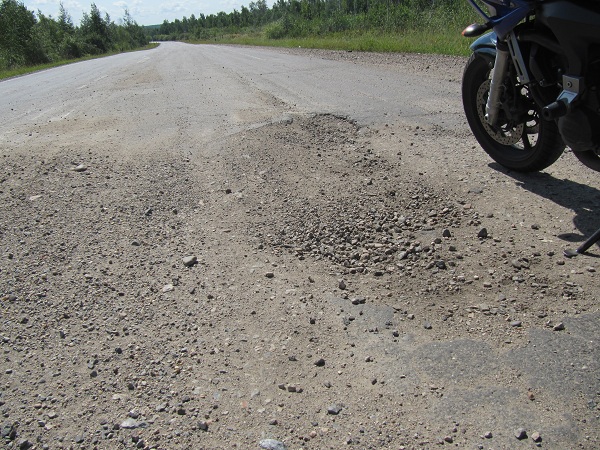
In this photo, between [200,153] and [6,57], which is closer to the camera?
[200,153]

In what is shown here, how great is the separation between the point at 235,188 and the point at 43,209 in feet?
5.01

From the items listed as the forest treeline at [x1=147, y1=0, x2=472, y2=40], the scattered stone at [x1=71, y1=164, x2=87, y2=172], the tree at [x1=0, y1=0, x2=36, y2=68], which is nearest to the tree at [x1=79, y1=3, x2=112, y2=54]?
the tree at [x1=0, y1=0, x2=36, y2=68]

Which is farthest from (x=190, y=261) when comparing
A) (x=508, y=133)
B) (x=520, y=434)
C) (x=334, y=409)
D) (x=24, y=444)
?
(x=508, y=133)

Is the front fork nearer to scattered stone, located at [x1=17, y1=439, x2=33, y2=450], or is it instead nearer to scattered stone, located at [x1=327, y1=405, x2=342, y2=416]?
scattered stone, located at [x1=327, y1=405, x2=342, y2=416]

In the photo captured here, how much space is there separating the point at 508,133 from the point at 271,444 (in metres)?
3.11

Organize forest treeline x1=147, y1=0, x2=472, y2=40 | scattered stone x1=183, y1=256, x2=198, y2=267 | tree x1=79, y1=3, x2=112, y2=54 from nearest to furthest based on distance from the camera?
scattered stone x1=183, y1=256, x2=198, y2=267 < forest treeline x1=147, y1=0, x2=472, y2=40 < tree x1=79, y1=3, x2=112, y2=54

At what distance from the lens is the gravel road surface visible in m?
1.73

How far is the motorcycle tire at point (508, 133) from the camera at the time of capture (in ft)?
10.8

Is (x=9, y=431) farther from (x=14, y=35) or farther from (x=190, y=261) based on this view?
(x=14, y=35)

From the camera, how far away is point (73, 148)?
524 cm

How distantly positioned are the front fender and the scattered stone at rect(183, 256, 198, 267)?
2.62 m

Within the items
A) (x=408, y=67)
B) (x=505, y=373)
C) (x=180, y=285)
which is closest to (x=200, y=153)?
(x=180, y=285)

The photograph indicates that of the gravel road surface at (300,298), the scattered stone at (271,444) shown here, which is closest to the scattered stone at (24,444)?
the gravel road surface at (300,298)

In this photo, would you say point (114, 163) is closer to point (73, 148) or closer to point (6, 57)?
point (73, 148)
